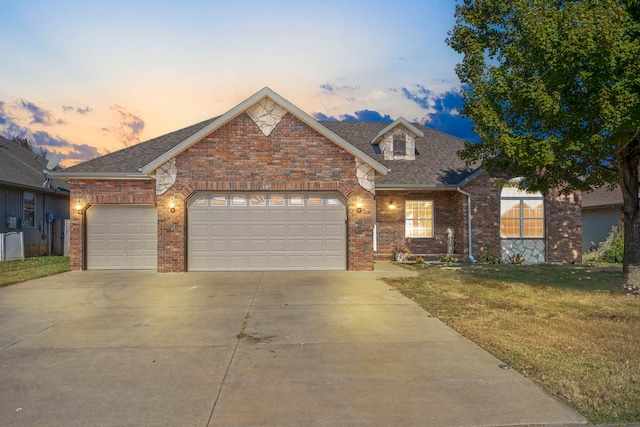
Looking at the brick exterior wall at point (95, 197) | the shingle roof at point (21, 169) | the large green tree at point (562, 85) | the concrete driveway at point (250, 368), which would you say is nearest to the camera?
the concrete driveway at point (250, 368)

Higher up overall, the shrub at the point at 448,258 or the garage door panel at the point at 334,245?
the garage door panel at the point at 334,245

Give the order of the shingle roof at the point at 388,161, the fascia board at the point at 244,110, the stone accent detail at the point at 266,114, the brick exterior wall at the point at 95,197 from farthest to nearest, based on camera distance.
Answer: the shingle roof at the point at 388,161, the brick exterior wall at the point at 95,197, the stone accent detail at the point at 266,114, the fascia board at the point at 244,110

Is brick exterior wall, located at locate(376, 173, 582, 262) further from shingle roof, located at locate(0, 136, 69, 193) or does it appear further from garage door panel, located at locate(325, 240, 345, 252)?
shingle roof, located at locate(0, 136, 69, 193)

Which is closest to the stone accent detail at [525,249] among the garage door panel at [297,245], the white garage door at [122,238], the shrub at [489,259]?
the shrub at [489,259]

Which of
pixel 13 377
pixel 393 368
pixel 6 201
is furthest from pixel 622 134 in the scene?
pixel 6 201

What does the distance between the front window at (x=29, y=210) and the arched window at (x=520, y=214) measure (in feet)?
73.1

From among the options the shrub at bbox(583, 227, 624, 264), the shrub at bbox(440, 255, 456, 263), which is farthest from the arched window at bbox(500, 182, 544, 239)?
the shrub at bbox(583, 227, 624, 264)

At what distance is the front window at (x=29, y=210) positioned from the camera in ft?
72.2

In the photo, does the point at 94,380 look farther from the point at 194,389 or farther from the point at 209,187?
the point at 209,187

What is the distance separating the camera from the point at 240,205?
14.8 meters

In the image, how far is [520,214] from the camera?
61.0ft

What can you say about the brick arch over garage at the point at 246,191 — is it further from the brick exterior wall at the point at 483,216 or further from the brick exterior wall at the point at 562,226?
the brick exterior wall at the point at 562,226

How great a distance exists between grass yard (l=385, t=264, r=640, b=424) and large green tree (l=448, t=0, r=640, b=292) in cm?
217

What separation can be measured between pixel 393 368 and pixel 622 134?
8209 millimetres
